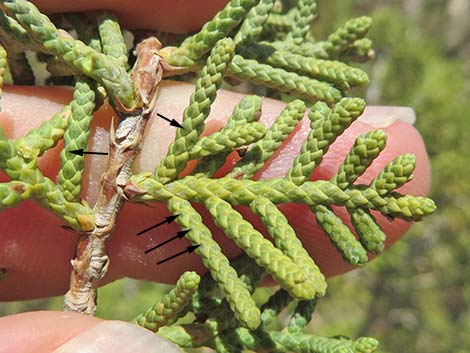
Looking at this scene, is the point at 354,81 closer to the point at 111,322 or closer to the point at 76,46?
the point at 76,46

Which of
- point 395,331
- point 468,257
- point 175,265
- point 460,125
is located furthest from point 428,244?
point 175,265

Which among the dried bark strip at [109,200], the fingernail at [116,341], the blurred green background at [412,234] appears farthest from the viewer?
the blurred green background at [412,234]

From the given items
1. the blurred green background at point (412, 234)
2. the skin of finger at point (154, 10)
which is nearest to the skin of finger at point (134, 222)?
the skin of finger at point (154, 10)

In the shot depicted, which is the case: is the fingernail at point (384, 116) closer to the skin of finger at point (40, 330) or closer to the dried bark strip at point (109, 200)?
the dried bark strip at point (109, 200)

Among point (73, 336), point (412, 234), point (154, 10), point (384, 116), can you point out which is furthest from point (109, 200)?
point (412, 234)

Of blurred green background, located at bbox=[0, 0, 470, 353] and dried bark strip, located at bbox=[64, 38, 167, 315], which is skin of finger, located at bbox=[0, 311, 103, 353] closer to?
dried bark strip, located at bbox=[64, 38, 167, 315]

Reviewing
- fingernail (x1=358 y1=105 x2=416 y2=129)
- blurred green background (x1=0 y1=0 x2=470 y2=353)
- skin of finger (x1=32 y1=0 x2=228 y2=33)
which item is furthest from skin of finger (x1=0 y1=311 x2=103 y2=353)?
blurred green background (x1=0 y1=0 x2=470 y2=353)
